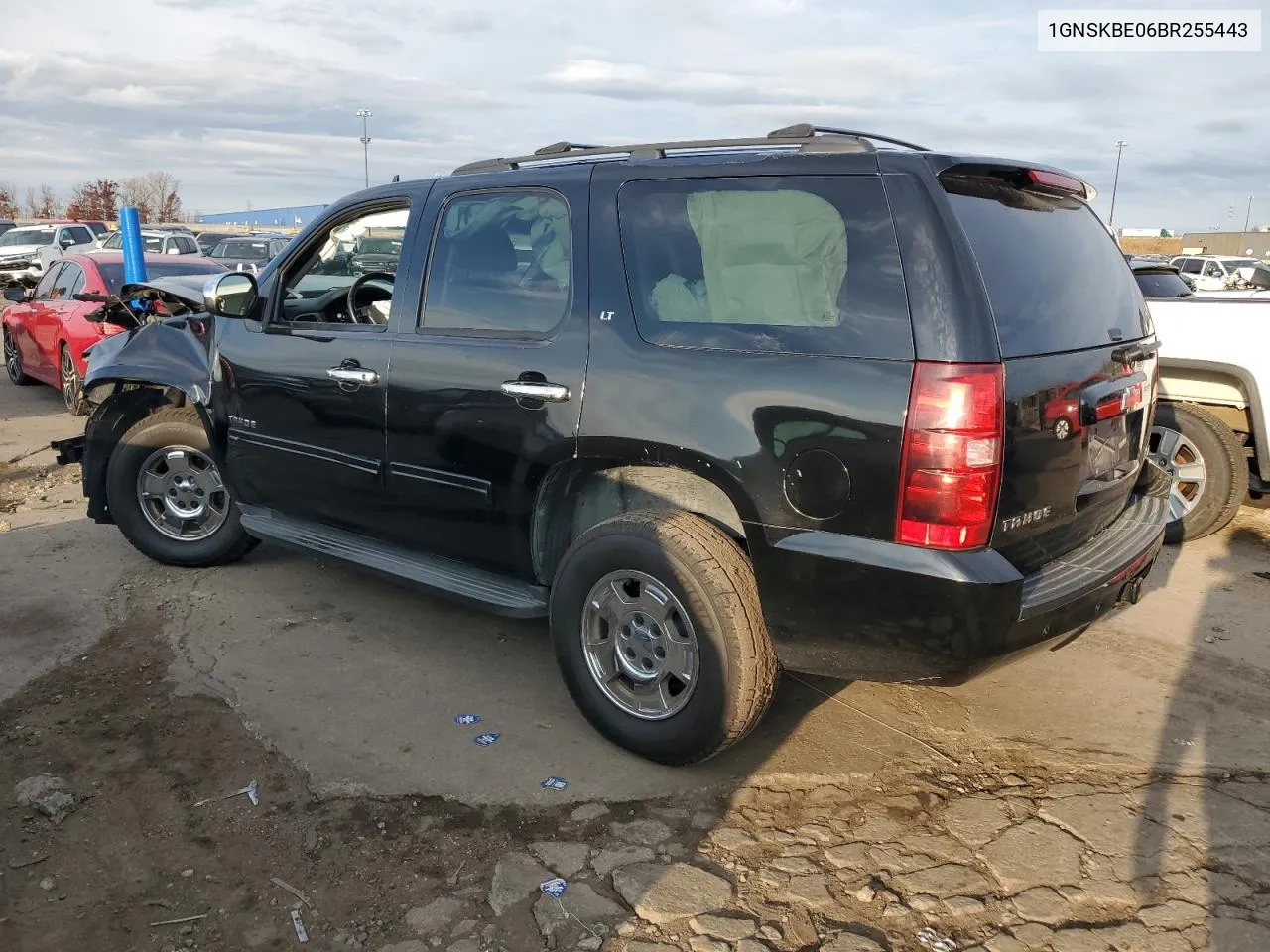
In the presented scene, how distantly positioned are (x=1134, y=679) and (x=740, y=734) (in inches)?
80.5

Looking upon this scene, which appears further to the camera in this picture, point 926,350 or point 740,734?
point 740,734

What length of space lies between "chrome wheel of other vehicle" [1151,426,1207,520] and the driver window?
14.8 ft

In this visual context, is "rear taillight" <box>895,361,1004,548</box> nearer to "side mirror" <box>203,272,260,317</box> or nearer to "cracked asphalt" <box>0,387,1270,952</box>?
"cracked asphalt" <box>0,387,1270,952</box>

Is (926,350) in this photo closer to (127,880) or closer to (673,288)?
(673,288)

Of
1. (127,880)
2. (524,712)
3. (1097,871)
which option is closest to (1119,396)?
(1097,871)

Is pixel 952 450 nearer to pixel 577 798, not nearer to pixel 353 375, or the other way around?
pixel 577 798

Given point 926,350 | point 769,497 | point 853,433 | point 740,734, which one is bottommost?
point 740,734

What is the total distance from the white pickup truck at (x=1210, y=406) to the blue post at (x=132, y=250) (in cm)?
797

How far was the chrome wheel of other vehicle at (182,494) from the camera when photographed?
528cm

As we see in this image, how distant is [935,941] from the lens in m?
2.54

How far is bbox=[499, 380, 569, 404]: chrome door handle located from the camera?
3.42m

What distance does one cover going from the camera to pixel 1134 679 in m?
4.17

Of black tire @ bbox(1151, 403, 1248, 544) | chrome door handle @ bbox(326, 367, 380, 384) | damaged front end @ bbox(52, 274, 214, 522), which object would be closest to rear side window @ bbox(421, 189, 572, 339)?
chrome door handle @ bbox(326, 367, 380, 384)

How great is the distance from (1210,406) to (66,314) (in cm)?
979
